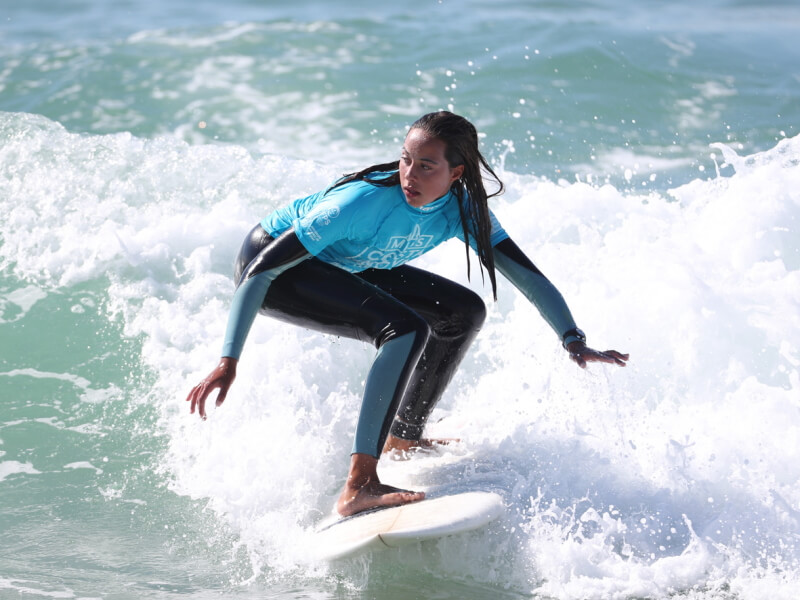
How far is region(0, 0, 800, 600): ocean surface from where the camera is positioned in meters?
3.42

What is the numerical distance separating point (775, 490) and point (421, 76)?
7.65 m

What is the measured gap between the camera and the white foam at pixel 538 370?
346 centimetres

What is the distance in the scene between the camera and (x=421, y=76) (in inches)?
414

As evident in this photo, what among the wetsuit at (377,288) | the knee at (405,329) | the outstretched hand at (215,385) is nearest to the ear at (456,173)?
the wetsuit at (377,288)

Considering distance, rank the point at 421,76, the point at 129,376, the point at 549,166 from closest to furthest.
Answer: the point at 129,376
the point at 549,166
the point at 421,76

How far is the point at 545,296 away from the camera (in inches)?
141

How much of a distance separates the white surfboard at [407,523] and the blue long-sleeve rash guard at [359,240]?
0.71 metres

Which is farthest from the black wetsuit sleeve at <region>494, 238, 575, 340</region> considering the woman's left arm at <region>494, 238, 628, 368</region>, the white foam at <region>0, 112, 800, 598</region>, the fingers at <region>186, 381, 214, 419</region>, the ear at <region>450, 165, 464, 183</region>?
the fingers at <region>186, 381, 214, 419</region>

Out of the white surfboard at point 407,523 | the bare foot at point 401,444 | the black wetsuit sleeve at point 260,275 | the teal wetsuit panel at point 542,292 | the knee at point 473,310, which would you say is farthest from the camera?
the bare foot at point 401,444

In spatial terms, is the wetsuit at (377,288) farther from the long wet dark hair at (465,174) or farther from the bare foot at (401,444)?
the bare foot at (401,444)

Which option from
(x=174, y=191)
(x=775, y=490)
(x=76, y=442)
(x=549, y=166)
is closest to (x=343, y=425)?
(x=76, y=442)

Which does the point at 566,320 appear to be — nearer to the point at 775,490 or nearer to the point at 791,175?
the point at 775,490

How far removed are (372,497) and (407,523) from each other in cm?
19

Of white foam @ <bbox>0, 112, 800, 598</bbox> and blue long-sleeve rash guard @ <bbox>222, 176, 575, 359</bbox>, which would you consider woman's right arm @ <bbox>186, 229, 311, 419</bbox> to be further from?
white foam @ <bbox>0, 112, 800, 598</bbox>
